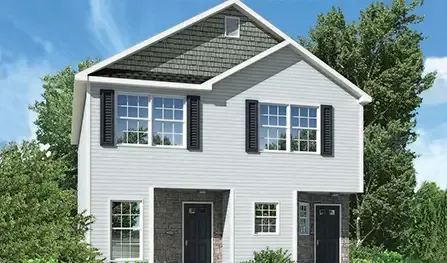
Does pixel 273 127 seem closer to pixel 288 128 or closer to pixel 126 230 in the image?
pixel 288 128

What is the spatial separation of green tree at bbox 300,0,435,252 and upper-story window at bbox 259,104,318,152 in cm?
593

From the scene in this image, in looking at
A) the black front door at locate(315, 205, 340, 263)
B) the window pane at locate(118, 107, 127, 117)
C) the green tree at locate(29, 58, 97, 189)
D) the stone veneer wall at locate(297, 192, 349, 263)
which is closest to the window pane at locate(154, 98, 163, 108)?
the window pane at locate(118, 107, 127, 117)

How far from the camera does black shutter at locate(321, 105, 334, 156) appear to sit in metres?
26.4

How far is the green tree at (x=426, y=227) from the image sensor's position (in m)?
32.6

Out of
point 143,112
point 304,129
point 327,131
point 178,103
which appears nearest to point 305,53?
point 304,129

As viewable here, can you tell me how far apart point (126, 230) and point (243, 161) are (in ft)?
15.2

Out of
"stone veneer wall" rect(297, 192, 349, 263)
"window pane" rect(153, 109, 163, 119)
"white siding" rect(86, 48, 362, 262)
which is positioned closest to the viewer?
"white siding" rect(86, 48, 362, 262)

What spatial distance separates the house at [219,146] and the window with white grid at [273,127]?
0.03 m

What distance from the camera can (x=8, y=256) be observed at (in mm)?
20625

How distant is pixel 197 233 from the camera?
82.4ft

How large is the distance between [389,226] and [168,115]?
42.6 feet

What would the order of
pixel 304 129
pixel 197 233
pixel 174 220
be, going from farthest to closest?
pixel 304 129 → pixel 197 233 → pixel 174 220

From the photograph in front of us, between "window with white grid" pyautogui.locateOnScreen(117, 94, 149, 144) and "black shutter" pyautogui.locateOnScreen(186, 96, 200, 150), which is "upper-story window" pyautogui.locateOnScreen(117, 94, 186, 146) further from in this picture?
"black shutter" pyautogui.locateOnScreen(186, 96, 200, 150)

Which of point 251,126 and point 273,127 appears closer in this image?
point 251,126
